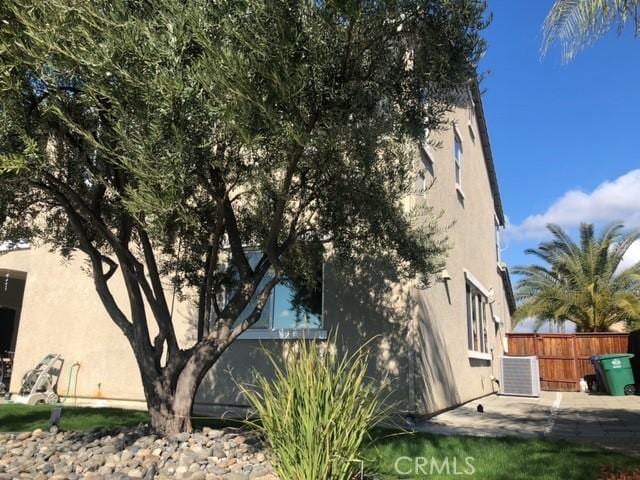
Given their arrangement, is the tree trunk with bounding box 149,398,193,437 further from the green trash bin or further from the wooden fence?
the wooden fence

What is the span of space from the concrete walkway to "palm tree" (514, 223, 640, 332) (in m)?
8.79

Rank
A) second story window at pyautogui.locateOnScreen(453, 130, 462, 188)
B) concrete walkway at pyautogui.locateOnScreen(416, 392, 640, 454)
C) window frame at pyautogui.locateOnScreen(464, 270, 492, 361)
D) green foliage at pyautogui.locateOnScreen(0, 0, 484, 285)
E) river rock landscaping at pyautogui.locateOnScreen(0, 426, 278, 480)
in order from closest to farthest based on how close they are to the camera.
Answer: green foliage at pyautogui.locateOnScreen(0, 0, 484, 285) → river rock landscaping at pyautogui.locateOnScreen(0, 426, 278, 480) → concrete walkway at pyautogui.locateOnScreen(416, 392, 640, 454) → window frame at pyautogui.locateOnScreen(464, 270, 492, 361) → second story window at pyautogui.locateOnScreen(453, 130, 462, 188)

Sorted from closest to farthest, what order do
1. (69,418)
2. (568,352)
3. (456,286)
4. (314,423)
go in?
(314,423), (69,418), (456,286), (568,352)

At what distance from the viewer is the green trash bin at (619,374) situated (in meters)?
14.9

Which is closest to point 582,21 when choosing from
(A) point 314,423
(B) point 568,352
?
(A) point 314,423

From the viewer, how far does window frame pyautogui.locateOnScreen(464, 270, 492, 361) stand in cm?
1369

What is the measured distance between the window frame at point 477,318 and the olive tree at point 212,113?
709cm

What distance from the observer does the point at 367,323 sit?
29.8 feet

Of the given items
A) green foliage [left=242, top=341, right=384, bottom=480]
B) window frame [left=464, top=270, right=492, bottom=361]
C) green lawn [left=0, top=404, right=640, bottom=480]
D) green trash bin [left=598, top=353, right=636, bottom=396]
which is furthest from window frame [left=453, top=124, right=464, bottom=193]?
green foliage [left=242, top=341, right=384, bottom=480]

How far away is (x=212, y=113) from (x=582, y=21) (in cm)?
497

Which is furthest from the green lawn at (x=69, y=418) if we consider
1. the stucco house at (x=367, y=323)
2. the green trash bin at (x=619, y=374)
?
the green trash bin at (x=619, y=374)

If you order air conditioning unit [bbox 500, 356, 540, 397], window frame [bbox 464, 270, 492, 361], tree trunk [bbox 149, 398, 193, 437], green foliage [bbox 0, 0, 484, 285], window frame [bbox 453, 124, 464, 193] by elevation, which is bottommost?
tree trunk [bbox 149, 398, 193, 437]

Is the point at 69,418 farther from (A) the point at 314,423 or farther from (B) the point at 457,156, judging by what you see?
(B) the point at 457,156

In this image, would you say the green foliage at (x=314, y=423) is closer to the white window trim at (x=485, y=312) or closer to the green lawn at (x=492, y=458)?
the green lawn at (x=492, y=458)
